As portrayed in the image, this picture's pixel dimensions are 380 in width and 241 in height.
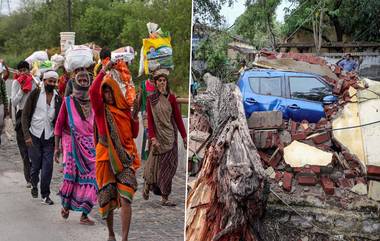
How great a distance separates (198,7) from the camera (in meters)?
2.06

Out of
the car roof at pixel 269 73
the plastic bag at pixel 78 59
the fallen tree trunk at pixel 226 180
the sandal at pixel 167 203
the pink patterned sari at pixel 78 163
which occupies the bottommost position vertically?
the sandal at pixel 167 203

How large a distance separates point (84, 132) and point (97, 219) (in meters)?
0.89

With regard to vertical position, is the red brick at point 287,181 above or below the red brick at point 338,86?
below

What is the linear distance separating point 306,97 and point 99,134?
275 centimetres

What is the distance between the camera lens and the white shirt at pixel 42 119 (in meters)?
6.09

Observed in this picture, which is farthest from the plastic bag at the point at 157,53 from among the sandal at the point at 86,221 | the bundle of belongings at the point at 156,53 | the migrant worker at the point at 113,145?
the sandal at the point at 86,221

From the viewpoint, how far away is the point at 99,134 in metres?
4.51

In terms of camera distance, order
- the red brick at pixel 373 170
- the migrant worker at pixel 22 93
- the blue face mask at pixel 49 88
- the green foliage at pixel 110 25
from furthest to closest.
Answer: the green foliage at pixel 110 25 → the migrant worker at pixel 22 93 → the blue face mask at pixel 49 88 → the red brick at pixel 373 170

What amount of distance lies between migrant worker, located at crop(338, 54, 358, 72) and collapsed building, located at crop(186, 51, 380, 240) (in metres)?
0.02

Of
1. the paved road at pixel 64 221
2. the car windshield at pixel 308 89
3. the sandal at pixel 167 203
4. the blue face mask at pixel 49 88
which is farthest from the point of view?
the sandal at pixel 167 203

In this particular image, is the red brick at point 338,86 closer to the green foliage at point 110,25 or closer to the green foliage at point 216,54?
the green foliage at point 216,54

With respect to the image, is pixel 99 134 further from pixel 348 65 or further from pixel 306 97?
pixel 348 65

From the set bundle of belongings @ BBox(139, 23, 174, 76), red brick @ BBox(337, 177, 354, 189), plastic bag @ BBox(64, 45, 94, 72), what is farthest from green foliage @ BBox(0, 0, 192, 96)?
red brick @ BBox(337, 177, 354, 189)

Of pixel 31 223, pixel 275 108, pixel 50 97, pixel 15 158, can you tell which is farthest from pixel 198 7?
pixel 15 158
